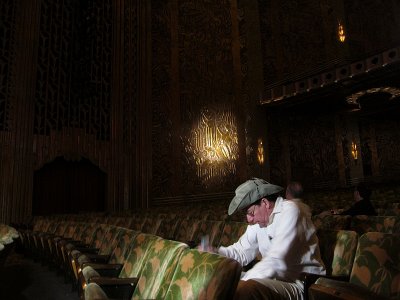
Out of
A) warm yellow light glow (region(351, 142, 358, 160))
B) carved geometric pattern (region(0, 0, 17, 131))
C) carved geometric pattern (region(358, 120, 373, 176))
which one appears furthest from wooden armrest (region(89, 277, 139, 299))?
carved geometric pattern (region(358, 120, 373, 176))

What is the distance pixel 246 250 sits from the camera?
2.05 metres

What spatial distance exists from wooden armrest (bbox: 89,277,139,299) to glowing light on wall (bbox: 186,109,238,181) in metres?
7.64

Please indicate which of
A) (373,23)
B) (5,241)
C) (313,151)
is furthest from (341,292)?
(373,23)

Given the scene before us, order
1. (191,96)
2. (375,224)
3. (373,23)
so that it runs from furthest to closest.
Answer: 1. (373,23)
2. (191,96)
3. (375,224)

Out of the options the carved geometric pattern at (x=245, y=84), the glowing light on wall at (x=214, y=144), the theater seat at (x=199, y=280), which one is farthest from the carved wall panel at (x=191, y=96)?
the theater seat at (x=199, y=280)

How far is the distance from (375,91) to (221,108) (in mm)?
3921

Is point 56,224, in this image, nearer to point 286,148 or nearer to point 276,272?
point 276,272

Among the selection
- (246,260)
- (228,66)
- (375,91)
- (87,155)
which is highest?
(228,66)

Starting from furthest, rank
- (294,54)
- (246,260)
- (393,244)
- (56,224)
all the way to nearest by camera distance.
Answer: (294,54)
(56,224)
(246,260)
(393,244)

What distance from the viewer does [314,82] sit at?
8.48 meters

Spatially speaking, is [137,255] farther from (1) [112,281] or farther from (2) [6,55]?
(2) [6,55]

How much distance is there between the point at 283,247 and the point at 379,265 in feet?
1.30

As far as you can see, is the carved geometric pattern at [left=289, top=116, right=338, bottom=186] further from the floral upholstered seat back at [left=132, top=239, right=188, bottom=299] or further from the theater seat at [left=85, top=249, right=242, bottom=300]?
the theater seat at [left=85, top=249, right=242, bottom=300]

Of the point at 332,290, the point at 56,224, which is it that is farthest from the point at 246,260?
the point at 56,224
